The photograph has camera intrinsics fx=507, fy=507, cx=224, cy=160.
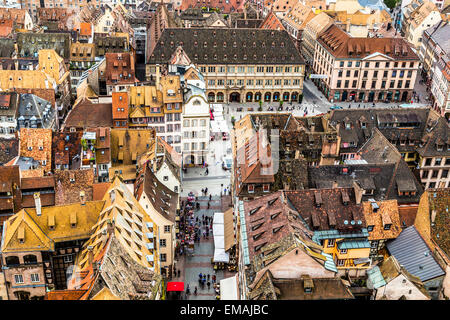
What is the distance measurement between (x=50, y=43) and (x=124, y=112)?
198 ft

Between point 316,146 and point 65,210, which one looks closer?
point 65,210

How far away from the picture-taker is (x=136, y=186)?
8681 cm

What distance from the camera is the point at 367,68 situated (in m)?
164

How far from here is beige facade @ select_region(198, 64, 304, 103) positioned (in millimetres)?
160250

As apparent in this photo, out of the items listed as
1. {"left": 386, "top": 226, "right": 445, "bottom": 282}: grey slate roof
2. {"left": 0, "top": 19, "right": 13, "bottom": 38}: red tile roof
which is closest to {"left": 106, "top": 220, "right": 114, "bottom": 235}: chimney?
{"left": 386, "top": 226, "right": 445, "bottom": 282}: grey slate roof

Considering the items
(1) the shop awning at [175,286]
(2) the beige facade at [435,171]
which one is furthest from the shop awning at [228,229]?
(2) the beige facade at [435,171]

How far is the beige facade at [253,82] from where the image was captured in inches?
6309

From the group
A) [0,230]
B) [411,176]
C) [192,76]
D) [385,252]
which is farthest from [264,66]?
[0,230]

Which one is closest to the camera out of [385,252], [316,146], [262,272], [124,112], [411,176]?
[262,272]

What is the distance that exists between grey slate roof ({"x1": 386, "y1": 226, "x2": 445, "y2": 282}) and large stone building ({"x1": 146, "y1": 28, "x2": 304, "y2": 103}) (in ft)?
292

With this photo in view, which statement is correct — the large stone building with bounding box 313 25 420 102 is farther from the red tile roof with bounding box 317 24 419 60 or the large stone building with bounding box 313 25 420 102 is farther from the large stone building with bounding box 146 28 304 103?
the large stone building with bounding box 146 28 304 103

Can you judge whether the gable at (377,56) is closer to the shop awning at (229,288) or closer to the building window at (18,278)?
→ the shop awning at (229,288)

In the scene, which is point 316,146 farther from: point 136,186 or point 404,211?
point 136,186

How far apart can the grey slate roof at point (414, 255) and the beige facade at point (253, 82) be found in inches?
3496
